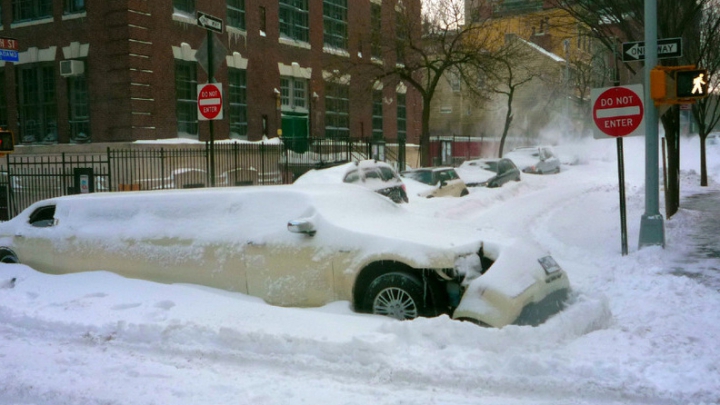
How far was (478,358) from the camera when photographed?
5500mm

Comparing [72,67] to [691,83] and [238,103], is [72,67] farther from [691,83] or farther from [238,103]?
[691,83]

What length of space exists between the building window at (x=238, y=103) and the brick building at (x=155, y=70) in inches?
1.4

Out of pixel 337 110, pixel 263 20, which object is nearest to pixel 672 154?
pixel 263 20

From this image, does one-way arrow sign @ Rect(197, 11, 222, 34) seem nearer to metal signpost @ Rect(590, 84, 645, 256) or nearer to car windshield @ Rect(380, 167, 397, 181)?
car windshield @ Rect(380, 167, 397, 181)

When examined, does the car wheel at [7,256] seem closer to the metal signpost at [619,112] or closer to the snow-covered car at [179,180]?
the metal signpost at [619,112]

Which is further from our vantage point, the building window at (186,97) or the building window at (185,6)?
the building window at (185,6)

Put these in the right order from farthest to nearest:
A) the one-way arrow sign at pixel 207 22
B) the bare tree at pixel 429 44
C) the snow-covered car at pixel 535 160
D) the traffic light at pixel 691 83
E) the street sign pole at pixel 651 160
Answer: the snow-covered car at pixel 535 160 < the bare tree at pixel 429 44 < the one-way arrow sign at pixel 207 22 < the street sign pole at pixel 651 160 < the traffic light at pixel 691 83

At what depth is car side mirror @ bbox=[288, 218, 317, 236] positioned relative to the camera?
6945mm

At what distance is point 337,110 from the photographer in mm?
29656

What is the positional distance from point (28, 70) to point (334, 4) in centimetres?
1330

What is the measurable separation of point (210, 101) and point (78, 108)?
1053cm

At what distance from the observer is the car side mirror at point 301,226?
6945 mm

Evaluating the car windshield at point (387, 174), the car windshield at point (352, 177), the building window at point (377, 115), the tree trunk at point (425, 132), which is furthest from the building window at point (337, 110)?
the car windshield at point (352, 177)

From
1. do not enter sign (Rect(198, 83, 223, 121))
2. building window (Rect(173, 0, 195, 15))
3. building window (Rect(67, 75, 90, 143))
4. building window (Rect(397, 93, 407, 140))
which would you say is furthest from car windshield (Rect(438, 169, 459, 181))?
building window (Rect(397, 93, 407, 140))
